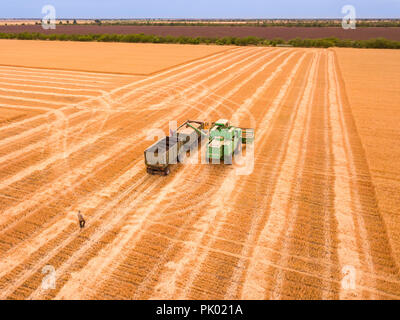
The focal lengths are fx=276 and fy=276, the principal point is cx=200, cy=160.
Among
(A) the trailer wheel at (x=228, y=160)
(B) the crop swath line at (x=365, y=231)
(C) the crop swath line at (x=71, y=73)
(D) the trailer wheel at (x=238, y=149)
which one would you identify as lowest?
(B) the crop swath line at (x=365, y=231)

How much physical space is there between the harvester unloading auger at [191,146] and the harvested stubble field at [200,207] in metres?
0.79

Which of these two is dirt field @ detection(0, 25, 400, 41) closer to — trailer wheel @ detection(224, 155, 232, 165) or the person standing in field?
trailer wheel @ detection(224, 155, 232, 165)

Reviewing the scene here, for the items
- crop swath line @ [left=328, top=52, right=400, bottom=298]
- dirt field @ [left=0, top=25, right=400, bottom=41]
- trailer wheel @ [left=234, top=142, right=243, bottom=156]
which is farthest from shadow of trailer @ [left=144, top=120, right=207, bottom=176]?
dirt field @ [left=0, top=25, right=400, bottom=41]

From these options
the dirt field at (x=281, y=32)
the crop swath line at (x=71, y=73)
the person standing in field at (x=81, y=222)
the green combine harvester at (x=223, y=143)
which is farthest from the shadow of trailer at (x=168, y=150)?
the dirt field at (x=281, y=32)

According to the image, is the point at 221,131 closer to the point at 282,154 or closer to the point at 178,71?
the point at 282,154

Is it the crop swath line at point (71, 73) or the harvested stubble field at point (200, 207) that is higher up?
the crop swath line at point (71, 73)

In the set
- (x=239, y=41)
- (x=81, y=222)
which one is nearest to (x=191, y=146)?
(x=81, y=222)

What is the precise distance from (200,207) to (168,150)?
3.92 metres

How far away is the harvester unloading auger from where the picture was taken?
15.3m

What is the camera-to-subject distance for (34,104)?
2833 centimetres

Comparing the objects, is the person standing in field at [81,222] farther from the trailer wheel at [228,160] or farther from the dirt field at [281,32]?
the dirt field at [281,32]

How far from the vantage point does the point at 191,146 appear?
1900cm

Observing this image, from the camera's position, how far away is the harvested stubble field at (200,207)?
9648mm
